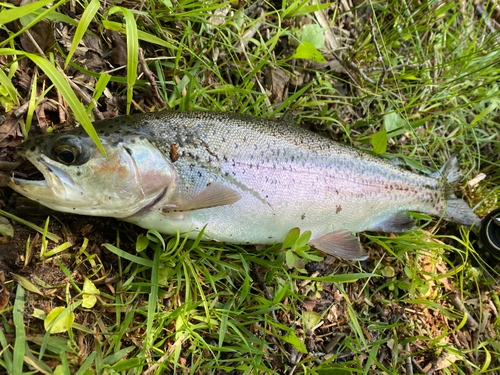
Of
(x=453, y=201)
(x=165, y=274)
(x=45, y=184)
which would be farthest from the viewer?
(x=453, y=201)

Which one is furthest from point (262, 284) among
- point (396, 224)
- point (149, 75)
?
point (149, 75)

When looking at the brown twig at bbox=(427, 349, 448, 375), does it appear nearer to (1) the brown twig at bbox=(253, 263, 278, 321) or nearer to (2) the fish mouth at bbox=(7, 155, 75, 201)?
(1) the brown twig at bbox=(253, 263, 278, 321)

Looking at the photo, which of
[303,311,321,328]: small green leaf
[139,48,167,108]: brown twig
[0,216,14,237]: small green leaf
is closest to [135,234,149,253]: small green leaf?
[0,216,14,237]: small green leaf

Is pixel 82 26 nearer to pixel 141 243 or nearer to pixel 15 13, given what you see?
pixel 15 13

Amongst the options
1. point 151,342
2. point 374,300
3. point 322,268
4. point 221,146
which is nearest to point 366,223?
point 322,268

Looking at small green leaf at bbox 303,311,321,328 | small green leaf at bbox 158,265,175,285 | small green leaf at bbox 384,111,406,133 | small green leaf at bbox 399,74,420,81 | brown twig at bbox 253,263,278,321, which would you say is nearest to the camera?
small green leaf at bbox 158,265,175,285
